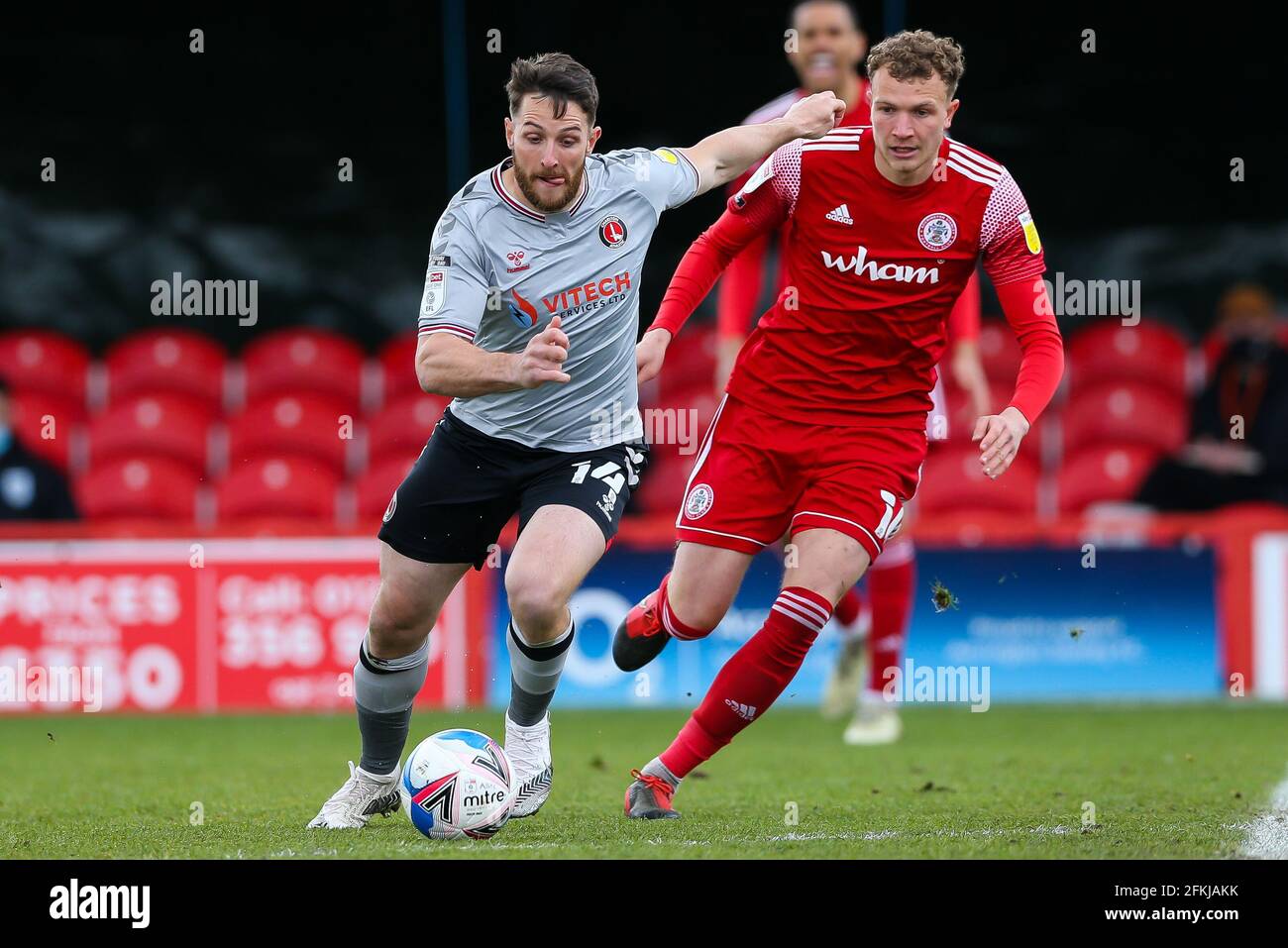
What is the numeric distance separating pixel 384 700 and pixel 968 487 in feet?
21.6

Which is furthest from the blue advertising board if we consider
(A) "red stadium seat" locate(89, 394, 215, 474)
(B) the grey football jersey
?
(B) the grey football jersey

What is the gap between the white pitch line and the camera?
5.04 metres

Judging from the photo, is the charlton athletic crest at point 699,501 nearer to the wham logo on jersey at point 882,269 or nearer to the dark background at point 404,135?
the wham logo on jersey at point 882,269

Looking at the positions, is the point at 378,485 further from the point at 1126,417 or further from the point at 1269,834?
the point at 1269,834

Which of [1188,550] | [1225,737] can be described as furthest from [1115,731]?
[1188,550]

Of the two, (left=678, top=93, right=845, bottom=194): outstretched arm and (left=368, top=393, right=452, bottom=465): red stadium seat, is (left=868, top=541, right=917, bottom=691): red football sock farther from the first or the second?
(left=368, top=393, right=452, bottom=465): red stadium seat

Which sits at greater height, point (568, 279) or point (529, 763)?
point (568, 279)

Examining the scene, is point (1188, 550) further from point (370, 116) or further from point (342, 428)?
point (370, 116)

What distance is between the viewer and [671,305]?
6.11 metres

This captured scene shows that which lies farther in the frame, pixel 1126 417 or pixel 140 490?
pixel 1126 417

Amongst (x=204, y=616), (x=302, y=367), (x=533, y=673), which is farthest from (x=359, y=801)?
(x=302, y=367)

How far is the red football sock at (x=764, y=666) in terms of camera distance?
5.55 metres

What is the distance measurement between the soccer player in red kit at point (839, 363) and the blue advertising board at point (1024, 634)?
4.46 meters

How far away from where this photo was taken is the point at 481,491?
5762 millimetres
